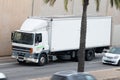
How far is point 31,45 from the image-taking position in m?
34.8

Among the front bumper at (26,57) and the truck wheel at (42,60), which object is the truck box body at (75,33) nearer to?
the truck wheel at (42,60)

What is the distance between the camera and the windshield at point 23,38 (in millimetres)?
34844

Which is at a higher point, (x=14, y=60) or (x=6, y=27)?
(x=6, y=27)

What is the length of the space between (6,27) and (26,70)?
29.3ft

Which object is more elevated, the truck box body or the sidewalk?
the truck box body

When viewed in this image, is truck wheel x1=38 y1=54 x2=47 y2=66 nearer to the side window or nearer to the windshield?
the side window

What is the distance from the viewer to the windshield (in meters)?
34.8

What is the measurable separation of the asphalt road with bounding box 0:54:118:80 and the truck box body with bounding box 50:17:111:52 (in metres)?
1.41

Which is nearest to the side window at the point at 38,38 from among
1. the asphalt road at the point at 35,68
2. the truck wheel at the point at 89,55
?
the asphalt road at the point at 35,68

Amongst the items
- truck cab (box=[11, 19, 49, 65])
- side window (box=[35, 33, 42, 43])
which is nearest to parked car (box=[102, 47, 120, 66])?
truck cab (box=[11, 19, 49, 65])

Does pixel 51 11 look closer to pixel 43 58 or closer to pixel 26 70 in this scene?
pixel 43 58

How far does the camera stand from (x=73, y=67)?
116ft

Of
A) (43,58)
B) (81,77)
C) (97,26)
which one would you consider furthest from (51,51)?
(81,77)

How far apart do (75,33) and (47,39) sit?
339 centimetres
